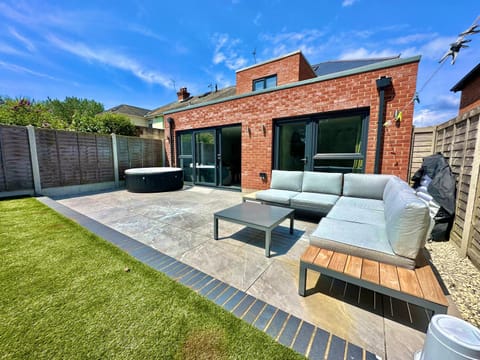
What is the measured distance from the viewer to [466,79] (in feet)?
28.4

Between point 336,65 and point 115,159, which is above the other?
point 336,65

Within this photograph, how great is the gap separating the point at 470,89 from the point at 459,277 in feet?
39.1

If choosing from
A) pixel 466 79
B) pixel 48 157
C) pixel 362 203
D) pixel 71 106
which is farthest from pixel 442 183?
pixel 71 106

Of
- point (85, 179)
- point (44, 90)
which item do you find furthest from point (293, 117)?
point (44, 90)

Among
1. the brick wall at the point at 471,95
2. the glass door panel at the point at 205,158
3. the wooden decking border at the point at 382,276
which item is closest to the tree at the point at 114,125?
the glass door panel at the point at 205,158

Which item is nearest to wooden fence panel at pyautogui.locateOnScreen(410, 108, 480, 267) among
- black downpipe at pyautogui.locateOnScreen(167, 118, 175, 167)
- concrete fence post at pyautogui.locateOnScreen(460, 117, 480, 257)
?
concrete fence post at pyautogui.locateOnScreen(460, 117, 480, 257)

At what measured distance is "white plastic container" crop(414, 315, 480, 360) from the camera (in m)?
0.82

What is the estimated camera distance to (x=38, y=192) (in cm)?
578

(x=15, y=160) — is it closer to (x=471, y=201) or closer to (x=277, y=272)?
(x=277, y=272)

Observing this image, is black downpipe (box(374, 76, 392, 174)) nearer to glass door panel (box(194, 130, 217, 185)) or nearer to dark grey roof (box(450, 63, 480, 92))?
glass door panel (box(194, 130, 217, 185))

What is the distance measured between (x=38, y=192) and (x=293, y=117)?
26.5 ft

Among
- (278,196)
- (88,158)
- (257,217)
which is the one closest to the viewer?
(257,217)

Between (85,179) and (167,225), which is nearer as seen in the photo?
(167,225)

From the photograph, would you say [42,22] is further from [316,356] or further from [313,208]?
[316,356]
